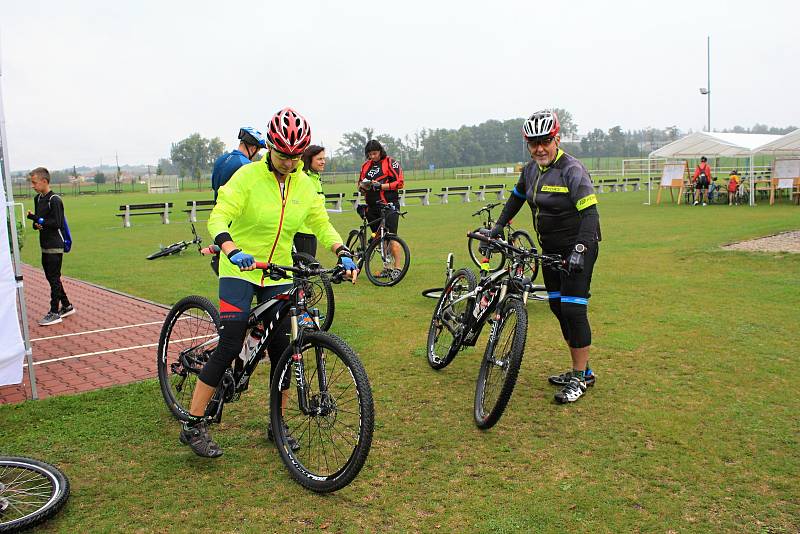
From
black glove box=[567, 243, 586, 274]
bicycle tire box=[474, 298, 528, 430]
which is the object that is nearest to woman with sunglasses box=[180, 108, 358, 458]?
bicycle tire box=[474, 298, 528, 430]

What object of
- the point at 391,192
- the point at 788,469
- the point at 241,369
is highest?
the point at 391,192

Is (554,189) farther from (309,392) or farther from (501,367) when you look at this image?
(309,392)

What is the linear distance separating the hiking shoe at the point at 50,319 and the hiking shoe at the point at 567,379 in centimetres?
625

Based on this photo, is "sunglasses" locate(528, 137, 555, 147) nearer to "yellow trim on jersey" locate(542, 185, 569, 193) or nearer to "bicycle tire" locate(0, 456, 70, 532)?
"yellow trim on jersey" locate(542, 185, 569, 193)

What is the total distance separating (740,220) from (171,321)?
59.7 ft

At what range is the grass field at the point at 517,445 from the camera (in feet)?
11.9

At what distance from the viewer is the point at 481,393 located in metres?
4.98

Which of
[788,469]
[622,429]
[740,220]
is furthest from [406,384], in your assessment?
[740,220]

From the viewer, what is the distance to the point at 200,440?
4363 millimetres

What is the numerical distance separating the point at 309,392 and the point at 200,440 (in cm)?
92

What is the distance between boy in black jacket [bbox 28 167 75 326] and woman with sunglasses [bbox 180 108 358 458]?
17.3 feet

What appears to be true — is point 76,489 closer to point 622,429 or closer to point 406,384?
point 406,384

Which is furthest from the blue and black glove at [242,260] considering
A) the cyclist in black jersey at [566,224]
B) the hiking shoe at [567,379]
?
the hiking shoe at [567,379]

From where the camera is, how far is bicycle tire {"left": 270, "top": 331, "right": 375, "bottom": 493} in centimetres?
366
